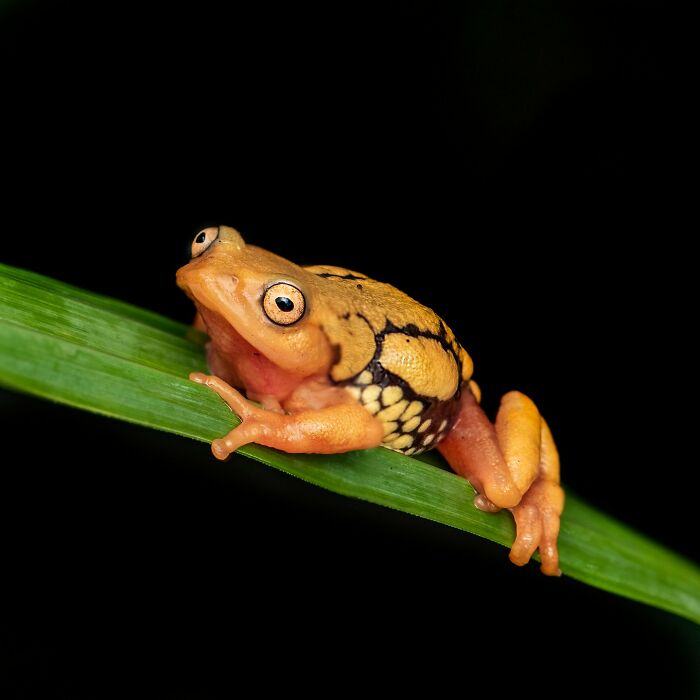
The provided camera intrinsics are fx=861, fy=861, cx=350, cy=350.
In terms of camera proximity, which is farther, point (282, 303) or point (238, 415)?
point (282, 303)

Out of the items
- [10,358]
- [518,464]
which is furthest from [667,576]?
[10,358]

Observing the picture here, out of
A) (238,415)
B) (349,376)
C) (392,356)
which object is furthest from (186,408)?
(392,356)

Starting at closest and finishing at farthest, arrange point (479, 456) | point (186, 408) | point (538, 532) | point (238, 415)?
point (186, 408) < point (238, 415) < point (538, 532) < point (479, 456)

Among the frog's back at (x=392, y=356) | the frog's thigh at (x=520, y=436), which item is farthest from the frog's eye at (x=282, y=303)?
the frog's thigh at (x=520, y=436)

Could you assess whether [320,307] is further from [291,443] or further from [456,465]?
[456,465]

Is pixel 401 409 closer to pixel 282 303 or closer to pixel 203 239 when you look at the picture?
pixel 282 303
